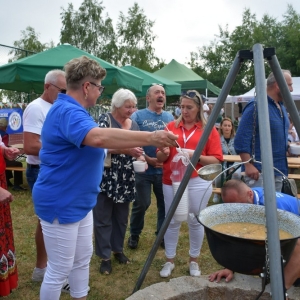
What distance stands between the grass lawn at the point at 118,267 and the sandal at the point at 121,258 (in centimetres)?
4

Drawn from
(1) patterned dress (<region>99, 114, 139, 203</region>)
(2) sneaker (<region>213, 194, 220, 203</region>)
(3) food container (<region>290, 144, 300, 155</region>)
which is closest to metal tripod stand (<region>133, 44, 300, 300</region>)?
(1) patterned dress (<region>99, 114, 139, 203</region>)

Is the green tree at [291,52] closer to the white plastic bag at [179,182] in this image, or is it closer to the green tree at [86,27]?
the green tree at [86,27]

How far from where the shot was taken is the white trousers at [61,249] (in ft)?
6.46

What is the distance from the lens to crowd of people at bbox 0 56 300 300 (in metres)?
1.86

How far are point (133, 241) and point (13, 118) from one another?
224 inches

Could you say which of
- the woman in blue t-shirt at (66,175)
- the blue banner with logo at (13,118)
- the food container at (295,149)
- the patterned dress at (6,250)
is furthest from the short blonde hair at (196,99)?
the blue banner with logo at (13,118)

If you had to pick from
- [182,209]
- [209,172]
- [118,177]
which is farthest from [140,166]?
[209,172]

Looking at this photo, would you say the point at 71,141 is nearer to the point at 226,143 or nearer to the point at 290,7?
the point at 226,143

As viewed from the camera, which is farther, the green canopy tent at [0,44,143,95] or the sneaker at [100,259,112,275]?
the green canopy tent at [0,44,143,95]

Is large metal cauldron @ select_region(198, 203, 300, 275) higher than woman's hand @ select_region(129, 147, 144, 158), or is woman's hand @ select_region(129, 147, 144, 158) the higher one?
woman's hand @ select_region(129, 147, 144, 158)

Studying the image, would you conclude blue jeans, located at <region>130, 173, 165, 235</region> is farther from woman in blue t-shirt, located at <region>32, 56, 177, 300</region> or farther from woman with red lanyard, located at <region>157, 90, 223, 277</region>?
woman in blue t-shirt, located at <region>32, 56, 177, 300</region>

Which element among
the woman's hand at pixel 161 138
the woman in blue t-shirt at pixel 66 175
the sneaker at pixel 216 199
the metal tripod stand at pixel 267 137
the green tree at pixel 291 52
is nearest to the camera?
the metal tripod stand at pixel 267 137

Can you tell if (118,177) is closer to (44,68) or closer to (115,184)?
(115,184)

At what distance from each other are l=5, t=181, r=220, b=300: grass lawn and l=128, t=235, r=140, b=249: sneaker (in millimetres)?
49
